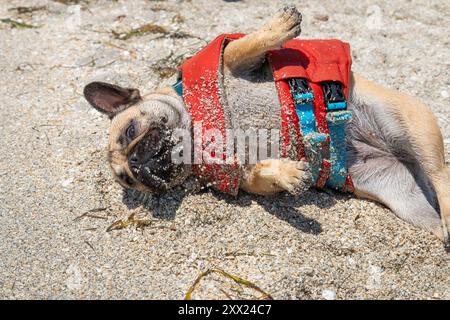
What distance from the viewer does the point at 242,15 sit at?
16.3ft

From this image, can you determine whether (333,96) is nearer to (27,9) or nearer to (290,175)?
(290,175)

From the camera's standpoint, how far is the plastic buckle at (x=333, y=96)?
3.26 meters

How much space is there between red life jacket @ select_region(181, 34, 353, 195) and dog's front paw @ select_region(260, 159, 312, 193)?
16 cm

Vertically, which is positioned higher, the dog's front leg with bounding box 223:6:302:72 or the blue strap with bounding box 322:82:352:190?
the dog's front leg with bounding box 223:6:302:72

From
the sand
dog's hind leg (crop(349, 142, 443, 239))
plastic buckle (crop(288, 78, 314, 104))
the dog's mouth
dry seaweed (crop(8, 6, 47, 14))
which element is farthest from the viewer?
dry seaweed (crop(8, 6, 47, 14))

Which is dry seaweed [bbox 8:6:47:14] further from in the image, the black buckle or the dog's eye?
the black buckle

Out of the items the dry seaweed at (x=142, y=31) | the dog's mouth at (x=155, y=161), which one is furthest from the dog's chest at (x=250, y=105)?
the dry seaweed at (x=142, y=31)

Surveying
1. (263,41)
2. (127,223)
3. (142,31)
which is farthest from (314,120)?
(142,31)

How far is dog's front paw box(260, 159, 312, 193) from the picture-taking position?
3.10m

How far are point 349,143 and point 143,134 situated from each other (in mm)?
1209

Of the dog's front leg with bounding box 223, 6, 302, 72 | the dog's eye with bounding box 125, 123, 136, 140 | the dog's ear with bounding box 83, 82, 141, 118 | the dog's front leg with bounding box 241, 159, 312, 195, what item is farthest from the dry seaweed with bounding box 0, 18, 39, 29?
the dog's front leg with bounding box 241, 159, 312, 195

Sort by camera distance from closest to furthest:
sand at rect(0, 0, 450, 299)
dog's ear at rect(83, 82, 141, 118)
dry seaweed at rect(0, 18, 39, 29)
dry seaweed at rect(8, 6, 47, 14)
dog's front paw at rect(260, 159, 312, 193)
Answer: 1. sand at rect(0, 0, 450, 299)
2. dog's front paw at rect(260, 159, 312, 193)
3. dog's ear at rect(83, 82, 141, 118)
4. dry seaweed at rect(0, 18, 39, 29)
5. dry seaweed at rect(8, 6, 47, 14)

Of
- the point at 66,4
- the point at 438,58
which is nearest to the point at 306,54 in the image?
the point at 438,58

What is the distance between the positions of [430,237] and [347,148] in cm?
68
